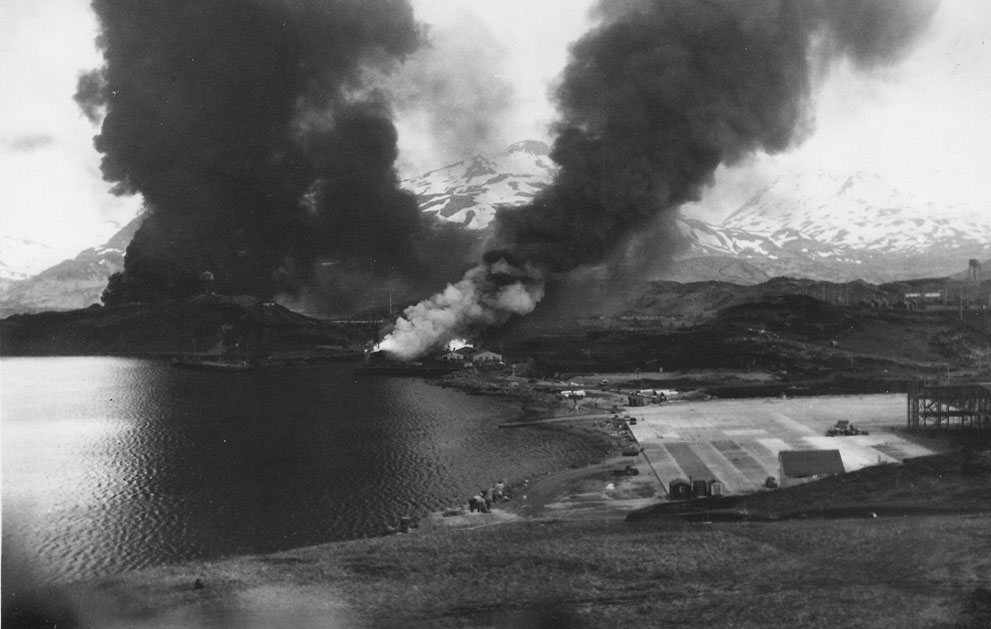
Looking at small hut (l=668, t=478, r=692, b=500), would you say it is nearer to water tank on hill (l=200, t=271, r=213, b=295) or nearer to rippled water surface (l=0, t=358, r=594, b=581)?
rippled water surface (l=0, t=358, r=594, b=581)

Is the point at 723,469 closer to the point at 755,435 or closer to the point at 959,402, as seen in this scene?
the point at 755,435

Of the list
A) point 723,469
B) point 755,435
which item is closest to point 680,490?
point 723,469

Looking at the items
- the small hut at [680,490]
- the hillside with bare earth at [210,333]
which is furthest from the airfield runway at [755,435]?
the hillside with bare earth at [210,333]

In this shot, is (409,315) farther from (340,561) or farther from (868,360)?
(340,561)

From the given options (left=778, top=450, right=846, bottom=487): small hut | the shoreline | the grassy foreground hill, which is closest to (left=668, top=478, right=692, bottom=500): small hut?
the shoreline

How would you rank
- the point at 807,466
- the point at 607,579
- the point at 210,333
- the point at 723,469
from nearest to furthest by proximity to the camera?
the point at 607,579 < the point at 807,466 < the point at 723,469 < the point at 210,333

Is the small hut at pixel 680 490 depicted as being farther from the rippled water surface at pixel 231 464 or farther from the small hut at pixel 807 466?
the rippled water surface at pixel 231 464

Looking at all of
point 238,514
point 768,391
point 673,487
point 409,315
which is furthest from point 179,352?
point 673,487
